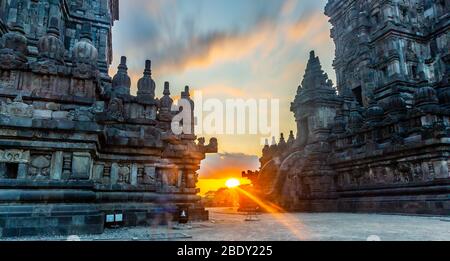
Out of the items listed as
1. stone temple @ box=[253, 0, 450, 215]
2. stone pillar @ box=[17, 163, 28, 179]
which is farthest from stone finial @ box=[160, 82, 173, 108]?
stone temple @ box=[253, 0, 450, 215]

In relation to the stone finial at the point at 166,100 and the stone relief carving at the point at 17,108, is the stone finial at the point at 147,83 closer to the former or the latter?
the stone finial at the point at 166,100

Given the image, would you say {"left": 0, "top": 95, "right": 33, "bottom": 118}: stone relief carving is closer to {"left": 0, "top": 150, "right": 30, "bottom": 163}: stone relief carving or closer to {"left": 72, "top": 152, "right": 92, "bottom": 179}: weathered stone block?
{"left": 0, "top": 150, "right": 30, "bottom": 163}: stone relief carving

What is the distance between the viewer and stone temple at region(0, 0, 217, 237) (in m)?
7.98

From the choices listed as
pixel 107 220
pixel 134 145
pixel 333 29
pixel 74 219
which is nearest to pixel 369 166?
pixel 134 145

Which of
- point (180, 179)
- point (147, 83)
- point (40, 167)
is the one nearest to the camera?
point (40, 167)

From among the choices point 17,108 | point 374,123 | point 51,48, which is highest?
point 51,48

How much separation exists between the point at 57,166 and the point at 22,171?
0.80 metres

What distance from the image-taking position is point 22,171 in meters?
8.19

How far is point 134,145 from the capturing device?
11.1 meters

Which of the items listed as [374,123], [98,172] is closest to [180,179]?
[98,172]

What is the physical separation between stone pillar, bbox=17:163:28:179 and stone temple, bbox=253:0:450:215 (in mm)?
15762

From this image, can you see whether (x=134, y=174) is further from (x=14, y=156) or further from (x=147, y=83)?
(x=147, y=83)

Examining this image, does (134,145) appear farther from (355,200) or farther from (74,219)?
(355,200)
